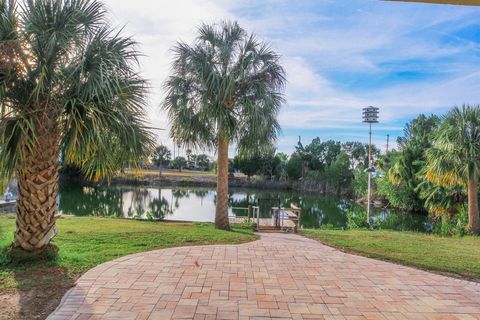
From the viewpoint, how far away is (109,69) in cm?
467

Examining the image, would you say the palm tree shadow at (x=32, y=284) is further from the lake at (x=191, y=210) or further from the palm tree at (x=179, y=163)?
the palm tree at (x=179, y=163)

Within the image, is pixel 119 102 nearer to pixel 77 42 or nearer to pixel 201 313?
pixel 77 42

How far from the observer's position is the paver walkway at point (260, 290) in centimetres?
345

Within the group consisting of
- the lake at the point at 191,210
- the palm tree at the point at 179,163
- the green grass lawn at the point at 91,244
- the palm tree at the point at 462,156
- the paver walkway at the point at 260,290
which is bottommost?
the lake at the point at 191,210

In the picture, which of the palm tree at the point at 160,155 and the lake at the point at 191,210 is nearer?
the palm tree at the point at 160,155

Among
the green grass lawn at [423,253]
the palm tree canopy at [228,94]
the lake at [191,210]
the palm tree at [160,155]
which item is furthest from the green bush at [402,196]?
the palm tree canopy at [228,94]

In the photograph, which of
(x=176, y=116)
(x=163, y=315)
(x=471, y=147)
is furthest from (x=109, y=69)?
(x=471, y=147)

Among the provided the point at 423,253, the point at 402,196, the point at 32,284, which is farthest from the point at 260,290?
the point at 402,196

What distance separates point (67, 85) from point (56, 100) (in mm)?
262

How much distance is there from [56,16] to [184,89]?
4.74 meters

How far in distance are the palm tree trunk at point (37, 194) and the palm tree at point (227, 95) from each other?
14.9 feet

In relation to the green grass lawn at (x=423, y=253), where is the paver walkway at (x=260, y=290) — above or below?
above

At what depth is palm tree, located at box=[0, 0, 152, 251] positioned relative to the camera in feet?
14.1

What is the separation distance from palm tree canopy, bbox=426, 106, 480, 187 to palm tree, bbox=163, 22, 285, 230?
637 centimetres
